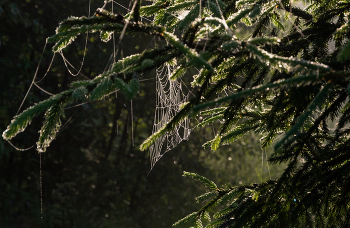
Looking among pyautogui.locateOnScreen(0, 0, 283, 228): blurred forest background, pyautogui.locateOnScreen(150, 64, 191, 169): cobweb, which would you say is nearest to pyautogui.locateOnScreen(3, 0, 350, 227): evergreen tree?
pyautogui.locateOnScreen(150, 64, 191, 169): cobweb

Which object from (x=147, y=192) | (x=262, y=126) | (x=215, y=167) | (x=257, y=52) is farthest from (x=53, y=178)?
(x=257, y=52)

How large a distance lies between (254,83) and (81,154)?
554 cm

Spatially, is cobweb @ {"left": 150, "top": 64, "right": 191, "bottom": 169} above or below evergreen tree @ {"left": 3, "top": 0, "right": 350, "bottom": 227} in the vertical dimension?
above

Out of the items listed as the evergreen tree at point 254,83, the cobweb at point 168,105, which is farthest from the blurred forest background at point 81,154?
the evergreen tree at point 254,83

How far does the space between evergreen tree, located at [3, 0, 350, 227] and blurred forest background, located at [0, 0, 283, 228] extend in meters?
3.26

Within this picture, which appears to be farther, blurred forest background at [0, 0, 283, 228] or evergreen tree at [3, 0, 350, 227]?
blurred forest background at [0, 0, 283, 228]

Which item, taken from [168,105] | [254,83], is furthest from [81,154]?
[254,83]

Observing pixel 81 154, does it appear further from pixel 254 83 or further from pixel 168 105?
pixel 254 83

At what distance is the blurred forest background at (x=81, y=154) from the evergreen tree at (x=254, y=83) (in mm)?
3256

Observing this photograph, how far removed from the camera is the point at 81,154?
623 centimetres

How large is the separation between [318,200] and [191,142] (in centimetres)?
625

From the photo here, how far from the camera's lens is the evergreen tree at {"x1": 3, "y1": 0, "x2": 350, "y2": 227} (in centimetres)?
92

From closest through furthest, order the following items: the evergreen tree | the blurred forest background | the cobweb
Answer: the evergreen tree < the cobweb < the blurred forest background

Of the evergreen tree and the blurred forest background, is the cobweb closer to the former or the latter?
the evergreen tree
